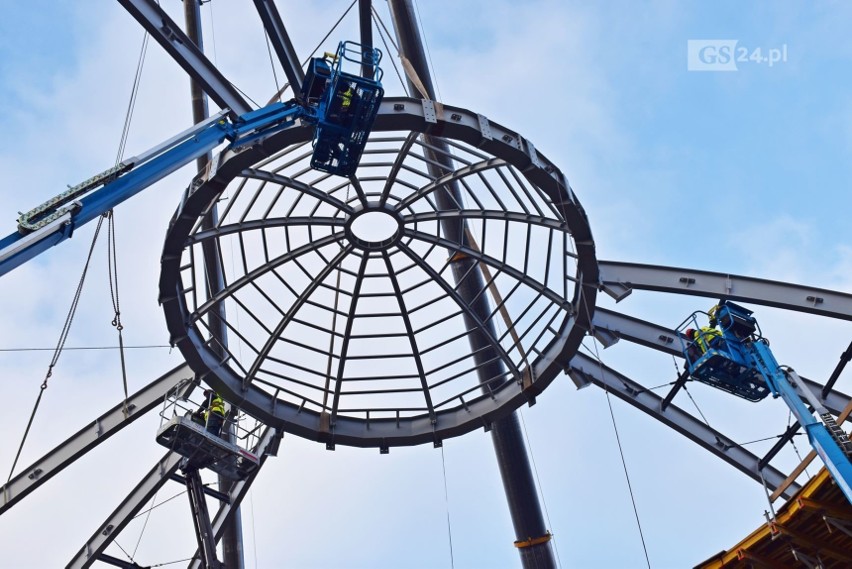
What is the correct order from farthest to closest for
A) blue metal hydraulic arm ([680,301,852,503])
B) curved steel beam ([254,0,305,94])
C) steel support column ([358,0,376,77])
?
blue metal hydraulic arm ([680,301,852,503])
steel support column ([358,0,376,77])
curved steel beam ([254,0,305,94])

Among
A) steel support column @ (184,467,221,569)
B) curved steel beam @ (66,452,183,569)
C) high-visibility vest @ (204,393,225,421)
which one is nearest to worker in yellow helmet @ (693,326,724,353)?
high-visibility vest @ (204,393,225,421)

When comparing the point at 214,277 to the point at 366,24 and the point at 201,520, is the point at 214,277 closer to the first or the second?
the point at 201,520

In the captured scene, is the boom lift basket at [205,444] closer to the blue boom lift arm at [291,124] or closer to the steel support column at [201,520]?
the steel support column at [201,520]

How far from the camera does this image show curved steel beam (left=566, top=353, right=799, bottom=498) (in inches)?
937

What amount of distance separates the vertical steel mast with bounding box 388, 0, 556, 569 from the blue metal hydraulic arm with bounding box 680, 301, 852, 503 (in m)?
5.94

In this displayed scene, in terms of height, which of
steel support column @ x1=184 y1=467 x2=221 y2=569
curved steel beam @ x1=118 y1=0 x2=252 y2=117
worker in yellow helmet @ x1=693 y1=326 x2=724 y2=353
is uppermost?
curved steel beam @ x1=118 y1=0 x2=252 y2=117

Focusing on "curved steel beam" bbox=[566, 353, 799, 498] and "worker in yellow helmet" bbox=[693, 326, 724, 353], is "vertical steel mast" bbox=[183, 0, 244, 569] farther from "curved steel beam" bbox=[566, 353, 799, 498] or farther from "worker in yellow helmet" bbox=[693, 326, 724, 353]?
"worker in yellow helmet" bbox=[693, 326, 724, 353]

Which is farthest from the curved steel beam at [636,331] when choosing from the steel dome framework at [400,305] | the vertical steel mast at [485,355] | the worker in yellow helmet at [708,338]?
the vertical steel mast at [485,355]

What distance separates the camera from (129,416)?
23984mm

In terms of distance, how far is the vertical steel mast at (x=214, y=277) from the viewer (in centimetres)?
2341

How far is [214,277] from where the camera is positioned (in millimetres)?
23531

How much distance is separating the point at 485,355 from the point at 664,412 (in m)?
5.55

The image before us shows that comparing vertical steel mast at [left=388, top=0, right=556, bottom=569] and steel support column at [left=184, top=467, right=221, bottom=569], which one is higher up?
vertical steel mast at [left=388, top=0, right=556, bottom=569]

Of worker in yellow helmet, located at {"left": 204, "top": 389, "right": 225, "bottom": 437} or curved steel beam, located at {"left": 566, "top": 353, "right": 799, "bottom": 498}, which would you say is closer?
worker in yellow helmet, located at {"left": 204, "top": 389, "right": 225, "bottom": 437}
